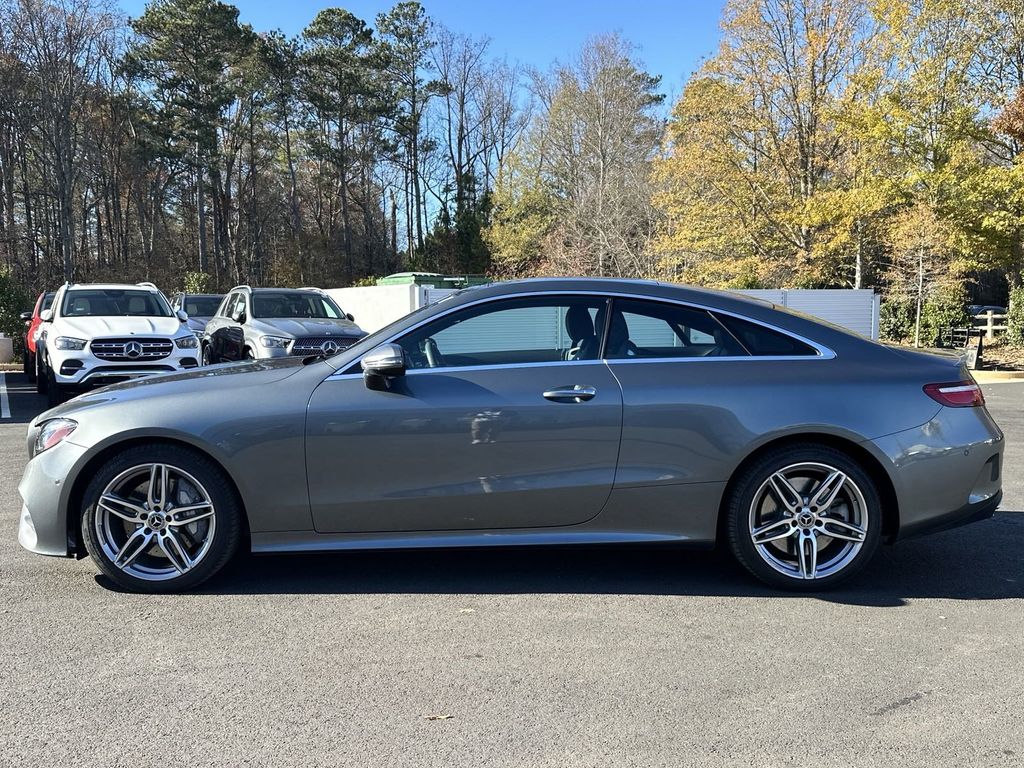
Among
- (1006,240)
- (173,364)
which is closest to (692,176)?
(1006,240)

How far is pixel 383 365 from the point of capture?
3760 millimetres

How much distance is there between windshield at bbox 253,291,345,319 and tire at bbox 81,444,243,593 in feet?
29.9

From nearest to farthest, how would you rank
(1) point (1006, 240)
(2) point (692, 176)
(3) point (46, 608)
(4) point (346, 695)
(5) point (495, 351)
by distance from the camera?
(4) point (346, 695) → (3) point (46, 608) → (5) point (495, 351) → (1) point (1006, 240) → (2) point (692, 176)

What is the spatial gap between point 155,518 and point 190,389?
657mm

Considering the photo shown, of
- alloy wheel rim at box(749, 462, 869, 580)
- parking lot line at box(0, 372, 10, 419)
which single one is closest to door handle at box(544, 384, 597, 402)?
alloy wheel rim at box(749, 462, 869, 580)

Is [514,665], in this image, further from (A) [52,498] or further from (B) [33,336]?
(B) [33,336]

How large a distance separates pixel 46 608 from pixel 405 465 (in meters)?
1.86

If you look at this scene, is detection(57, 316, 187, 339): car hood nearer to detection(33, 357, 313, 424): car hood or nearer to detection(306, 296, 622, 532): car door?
detection(33, 357, 313, 424): car hood

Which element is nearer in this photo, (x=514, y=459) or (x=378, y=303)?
(x=514, y=459)

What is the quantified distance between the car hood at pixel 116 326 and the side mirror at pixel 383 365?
300 inches

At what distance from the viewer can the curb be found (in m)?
17.1

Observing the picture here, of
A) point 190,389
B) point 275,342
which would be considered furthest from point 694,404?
point 275,342

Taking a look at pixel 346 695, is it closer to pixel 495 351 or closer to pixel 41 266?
pixel 495 351

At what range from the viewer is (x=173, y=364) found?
1037 cm
